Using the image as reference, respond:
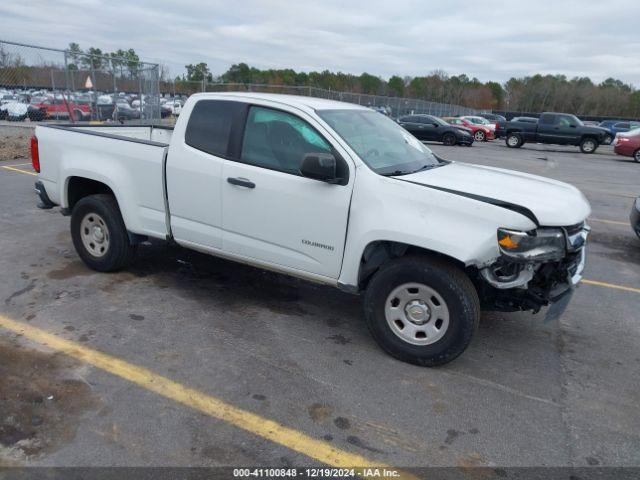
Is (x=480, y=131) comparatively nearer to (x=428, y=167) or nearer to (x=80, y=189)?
(x=428, y=167)

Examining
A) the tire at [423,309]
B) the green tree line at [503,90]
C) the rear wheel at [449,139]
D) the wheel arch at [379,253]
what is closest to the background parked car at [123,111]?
the rear wheel at [449,139]

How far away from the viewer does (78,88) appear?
15.5m

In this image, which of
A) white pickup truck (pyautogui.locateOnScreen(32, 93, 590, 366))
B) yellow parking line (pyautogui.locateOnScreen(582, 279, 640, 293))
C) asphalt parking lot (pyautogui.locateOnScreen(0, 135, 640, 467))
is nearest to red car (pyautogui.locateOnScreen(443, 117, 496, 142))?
yellow parking line (pyautogui.locateOnScreen(582, 279, 640, 293))

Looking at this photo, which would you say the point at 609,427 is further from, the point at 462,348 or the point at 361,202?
the point at 361,202

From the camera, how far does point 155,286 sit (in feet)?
16.4

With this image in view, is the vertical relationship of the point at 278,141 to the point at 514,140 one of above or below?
above

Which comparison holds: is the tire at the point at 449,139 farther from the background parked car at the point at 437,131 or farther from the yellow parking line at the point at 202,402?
the yellow parking line at the point at 202,402

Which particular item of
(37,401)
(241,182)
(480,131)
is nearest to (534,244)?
(241,182)

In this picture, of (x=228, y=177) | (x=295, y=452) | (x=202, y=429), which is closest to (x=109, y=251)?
(x=228, y=177)

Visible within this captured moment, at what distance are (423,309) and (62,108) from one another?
1524 cm

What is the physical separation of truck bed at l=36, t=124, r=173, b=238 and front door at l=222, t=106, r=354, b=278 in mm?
802

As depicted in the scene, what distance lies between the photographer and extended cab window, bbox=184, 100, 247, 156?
439 centimetres

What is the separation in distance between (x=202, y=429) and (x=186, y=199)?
2213 mm

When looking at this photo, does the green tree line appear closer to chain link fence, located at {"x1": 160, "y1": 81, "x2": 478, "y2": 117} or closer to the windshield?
chain link fence, located at {"x1": 160, "y1": 81, "x2": 478, "y2": 117}
